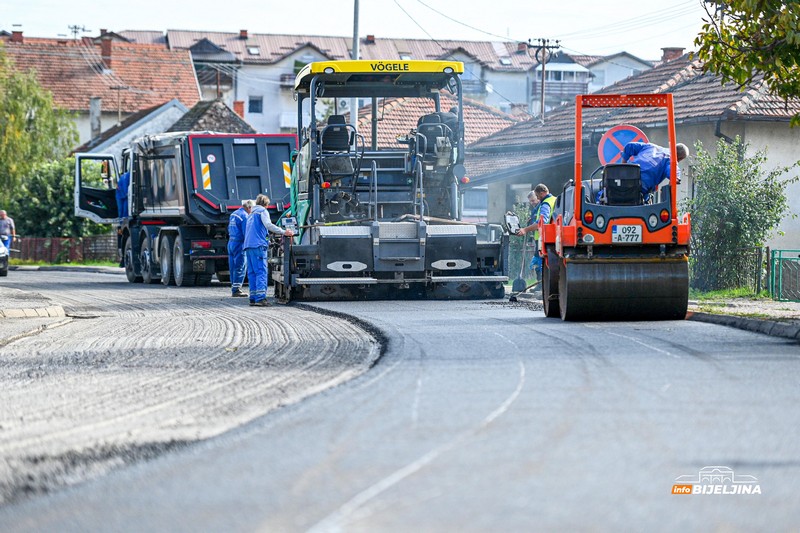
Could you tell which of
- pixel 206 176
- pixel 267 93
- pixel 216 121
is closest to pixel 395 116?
pixel 206 176

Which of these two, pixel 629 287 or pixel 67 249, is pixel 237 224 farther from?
pixel 67 249

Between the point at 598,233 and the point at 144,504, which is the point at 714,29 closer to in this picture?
the point at 598,233

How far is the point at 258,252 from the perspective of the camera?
19.1 metres

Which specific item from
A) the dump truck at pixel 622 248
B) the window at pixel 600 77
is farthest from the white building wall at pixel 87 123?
the dump truck at pixel 622 248

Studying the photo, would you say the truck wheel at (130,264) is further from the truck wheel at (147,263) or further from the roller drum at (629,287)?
the roller drum at (629,287)

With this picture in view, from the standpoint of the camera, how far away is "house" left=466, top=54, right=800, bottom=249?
26484 millimetres

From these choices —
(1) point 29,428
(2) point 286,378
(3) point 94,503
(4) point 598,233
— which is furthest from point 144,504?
(4) point 598,233

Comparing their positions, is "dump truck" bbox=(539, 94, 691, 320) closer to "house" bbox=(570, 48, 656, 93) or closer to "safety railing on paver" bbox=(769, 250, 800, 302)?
"safety railing on paver" bbox=(769, 250, 800, 302)

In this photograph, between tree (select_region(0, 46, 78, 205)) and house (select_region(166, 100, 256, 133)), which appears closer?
tree (select_region(0, 46, 78, 205))

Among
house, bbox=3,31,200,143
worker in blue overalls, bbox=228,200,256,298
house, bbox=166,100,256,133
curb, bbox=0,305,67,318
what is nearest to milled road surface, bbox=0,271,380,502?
curb, bbox=0,305,67,318

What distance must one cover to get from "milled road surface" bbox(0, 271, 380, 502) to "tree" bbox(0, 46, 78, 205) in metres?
38.3

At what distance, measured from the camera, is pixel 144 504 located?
5.24 metres

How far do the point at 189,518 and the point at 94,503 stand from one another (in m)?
0.51

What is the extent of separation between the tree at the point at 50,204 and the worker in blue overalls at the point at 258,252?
31544mm
